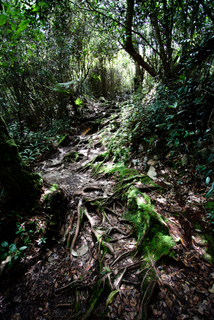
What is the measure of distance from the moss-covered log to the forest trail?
1.27ft

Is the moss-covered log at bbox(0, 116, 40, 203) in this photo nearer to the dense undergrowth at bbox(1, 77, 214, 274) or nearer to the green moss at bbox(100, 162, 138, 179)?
the dense undergrowth at bbox(1, 77, 214, 274)

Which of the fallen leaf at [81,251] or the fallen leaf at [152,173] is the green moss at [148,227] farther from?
the fallen leaf at [81,251]

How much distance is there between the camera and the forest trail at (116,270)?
1.57 metres

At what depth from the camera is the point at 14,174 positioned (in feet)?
7.40

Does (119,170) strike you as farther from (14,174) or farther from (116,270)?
(14,174)

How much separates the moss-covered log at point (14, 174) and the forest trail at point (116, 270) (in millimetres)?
389

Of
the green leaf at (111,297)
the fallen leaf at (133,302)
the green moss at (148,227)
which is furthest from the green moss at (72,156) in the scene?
the fallen leaf at (133,302)

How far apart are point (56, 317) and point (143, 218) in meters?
1.64

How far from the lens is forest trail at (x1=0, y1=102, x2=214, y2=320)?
157 cm

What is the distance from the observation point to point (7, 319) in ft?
4.99

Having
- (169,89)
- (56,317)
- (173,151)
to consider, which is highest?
(169,89)

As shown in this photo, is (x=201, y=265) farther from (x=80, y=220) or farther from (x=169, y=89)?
(x=169, y=89)

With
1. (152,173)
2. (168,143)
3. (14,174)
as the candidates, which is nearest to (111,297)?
(14,174)

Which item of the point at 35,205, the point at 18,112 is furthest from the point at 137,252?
the point at 18,112
